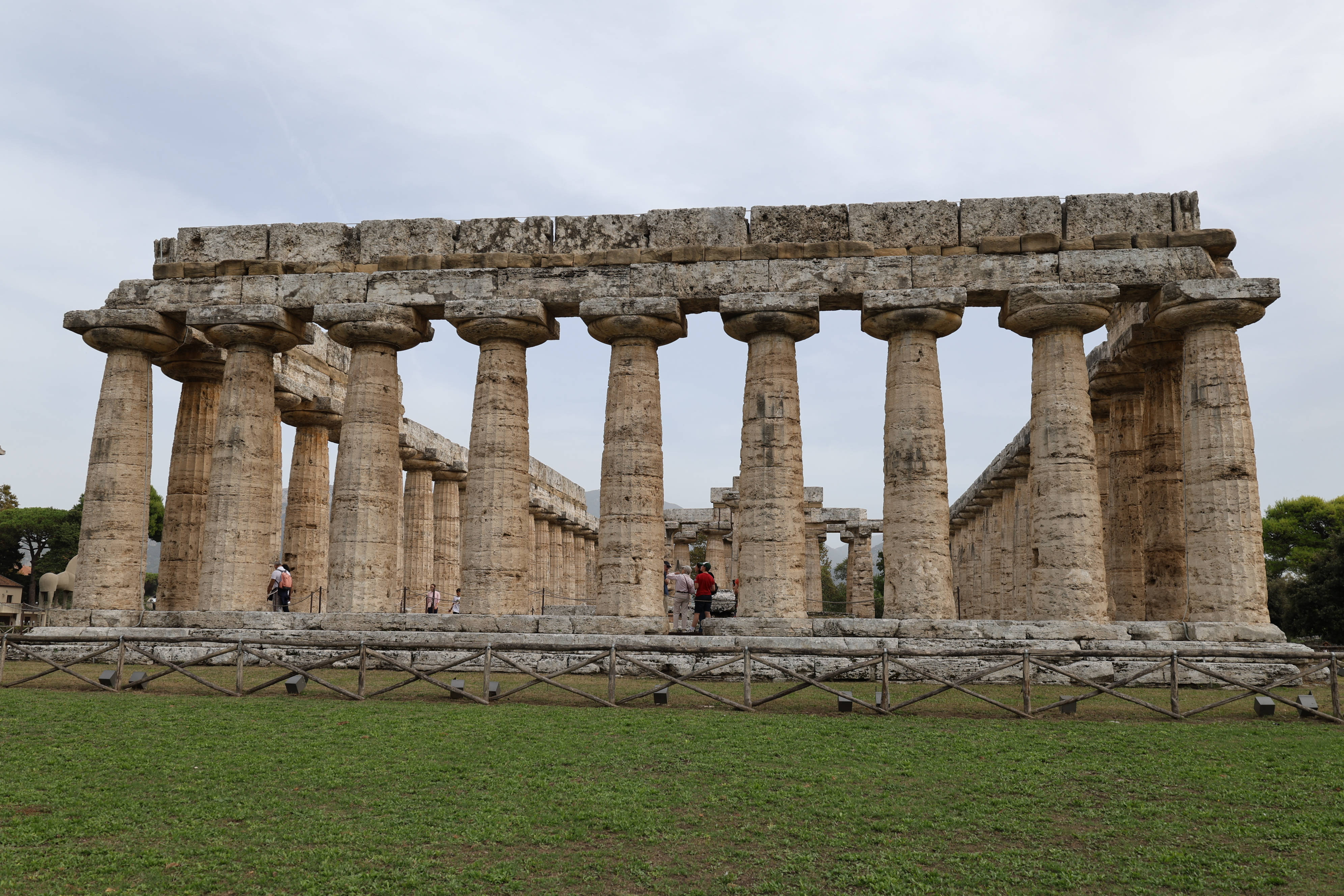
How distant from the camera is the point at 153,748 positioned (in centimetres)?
1195

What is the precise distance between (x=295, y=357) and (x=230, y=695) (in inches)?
626

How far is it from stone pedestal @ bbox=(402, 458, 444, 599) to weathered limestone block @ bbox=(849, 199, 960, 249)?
68.3 feet

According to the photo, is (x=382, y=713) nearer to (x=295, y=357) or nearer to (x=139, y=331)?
(x=139, y=331)

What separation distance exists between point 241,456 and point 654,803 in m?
17.8

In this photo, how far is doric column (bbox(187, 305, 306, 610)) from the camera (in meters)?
23.5

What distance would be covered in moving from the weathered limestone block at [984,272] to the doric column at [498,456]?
942 cm

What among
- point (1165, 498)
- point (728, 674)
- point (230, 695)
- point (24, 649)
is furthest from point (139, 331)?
point (1165, 498)

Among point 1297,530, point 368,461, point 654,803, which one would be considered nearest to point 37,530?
point 368,461

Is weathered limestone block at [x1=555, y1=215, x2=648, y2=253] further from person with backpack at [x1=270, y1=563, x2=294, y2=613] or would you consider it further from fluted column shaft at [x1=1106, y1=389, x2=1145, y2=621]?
fluted column shaft at [x1=1106, y1=389, x2=1145, y2=621]

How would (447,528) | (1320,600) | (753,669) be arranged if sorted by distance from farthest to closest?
(1320,600)
(447,528)
(753,669)

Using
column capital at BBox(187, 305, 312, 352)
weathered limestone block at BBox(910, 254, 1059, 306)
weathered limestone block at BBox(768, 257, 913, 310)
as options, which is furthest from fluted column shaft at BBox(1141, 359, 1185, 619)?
column capital at BBox(187, 305, 312, 352)

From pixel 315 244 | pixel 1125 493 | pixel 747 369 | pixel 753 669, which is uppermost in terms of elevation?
pixel 315 244

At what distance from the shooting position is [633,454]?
22875 mm

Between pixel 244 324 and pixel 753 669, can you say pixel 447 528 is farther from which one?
pixel 753 669
